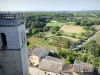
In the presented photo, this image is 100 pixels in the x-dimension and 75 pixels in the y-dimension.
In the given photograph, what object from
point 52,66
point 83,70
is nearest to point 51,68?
point 52,66

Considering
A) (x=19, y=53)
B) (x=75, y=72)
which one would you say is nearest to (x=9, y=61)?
(x=19, y=53)

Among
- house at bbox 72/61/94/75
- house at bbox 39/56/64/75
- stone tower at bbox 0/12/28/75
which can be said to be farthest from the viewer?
house at bbox 39/56/64/75

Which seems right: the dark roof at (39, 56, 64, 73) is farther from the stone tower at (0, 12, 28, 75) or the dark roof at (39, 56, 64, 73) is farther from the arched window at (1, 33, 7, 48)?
the arched window at (1, 33, 7, 48)

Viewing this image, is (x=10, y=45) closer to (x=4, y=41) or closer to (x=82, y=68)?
(x=4, y=41)

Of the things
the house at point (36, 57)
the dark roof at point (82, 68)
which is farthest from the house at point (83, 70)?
the house at point (36, 57)

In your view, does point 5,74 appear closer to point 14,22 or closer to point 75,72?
point 14,22

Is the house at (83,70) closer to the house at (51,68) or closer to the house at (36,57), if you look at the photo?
the house at (51,68)

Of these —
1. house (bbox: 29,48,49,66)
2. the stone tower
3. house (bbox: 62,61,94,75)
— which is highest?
the stone tower

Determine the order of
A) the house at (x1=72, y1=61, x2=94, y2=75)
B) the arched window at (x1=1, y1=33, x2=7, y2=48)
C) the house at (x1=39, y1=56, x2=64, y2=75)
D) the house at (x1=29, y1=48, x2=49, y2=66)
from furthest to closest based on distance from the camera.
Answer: the house at (x1=29, y1=48, x2=49, y2=66) → the house at (x1=39, y1=56, x2=64, y2=75) → the house at (x1=72, y1=61, x2=94, y2=75) → the arched window at (x1=1, y1=33, x2=7, y2=48)

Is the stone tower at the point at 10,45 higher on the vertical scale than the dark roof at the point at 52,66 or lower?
higher

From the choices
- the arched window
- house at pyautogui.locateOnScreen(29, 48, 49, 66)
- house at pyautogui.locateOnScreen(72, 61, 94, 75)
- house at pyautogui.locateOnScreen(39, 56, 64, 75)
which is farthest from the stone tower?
house at pyautogui.locateOnScreen(29, 48, 49, 66)
